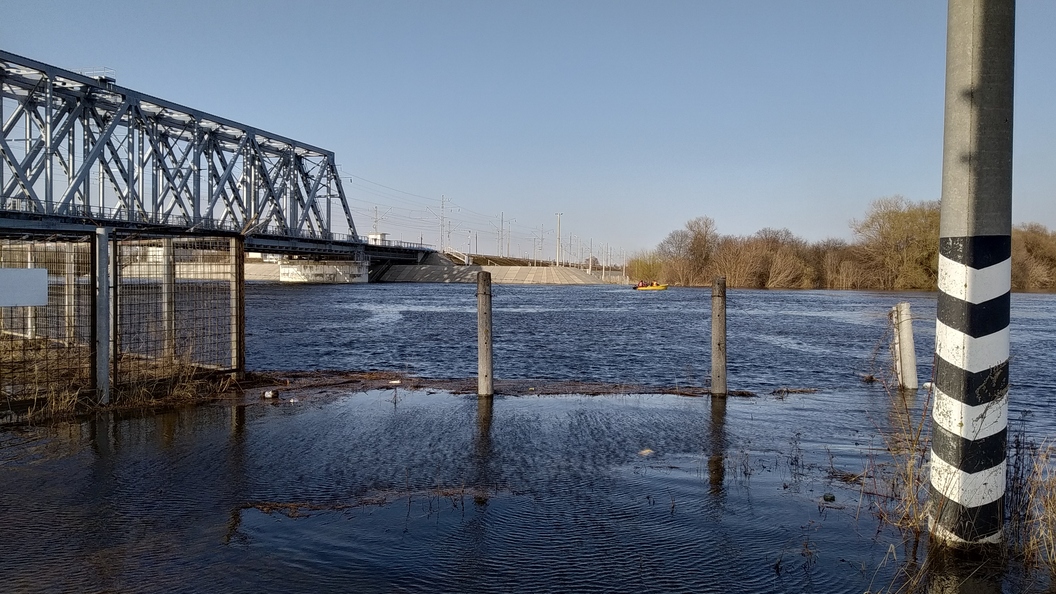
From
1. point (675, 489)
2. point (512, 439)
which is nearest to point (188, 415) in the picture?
point (512, 439)

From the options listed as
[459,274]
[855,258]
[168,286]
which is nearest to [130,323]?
[168,286]

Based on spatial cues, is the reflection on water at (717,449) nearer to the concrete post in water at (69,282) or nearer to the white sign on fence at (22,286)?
the white sign on fence at (22,286)

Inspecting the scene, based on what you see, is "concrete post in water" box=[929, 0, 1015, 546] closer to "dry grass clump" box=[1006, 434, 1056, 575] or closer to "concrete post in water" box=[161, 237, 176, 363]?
"dry grass clump" box=[1006, 434, 1056, 575]

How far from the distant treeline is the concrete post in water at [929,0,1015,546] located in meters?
85.2

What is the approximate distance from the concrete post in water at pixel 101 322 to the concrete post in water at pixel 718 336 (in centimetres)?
849

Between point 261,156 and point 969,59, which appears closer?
point 969,59

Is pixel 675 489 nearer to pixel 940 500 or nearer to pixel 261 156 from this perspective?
pixel 940 500

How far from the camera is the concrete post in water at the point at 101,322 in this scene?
969 cm

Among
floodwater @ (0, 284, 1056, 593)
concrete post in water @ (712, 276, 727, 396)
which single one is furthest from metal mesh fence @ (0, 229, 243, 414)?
concrete post in water @ (712, 276, 727, 396)

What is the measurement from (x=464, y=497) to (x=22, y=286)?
549 cm

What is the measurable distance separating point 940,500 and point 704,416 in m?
5.35

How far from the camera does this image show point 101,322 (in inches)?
381

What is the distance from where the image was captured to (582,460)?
7582 millimetres

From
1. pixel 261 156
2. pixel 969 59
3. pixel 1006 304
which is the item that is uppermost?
pixel 261 156
